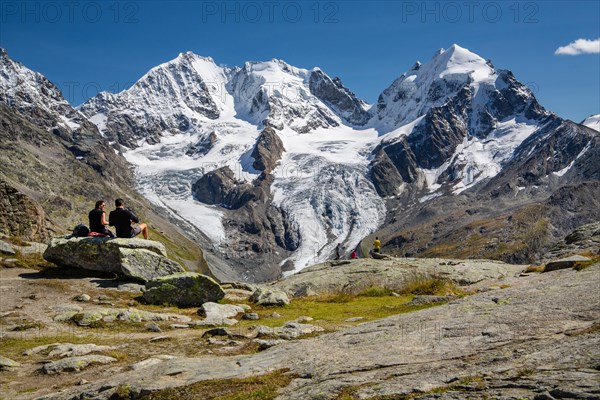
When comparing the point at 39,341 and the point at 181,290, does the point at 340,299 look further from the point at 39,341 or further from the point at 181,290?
the point at 39,341

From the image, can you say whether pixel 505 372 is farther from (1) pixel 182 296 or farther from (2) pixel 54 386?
(1) pixel 182 296

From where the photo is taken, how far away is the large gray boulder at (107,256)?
100 ft

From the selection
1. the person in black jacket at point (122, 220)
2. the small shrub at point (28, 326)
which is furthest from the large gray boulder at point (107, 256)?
the small shrub at point (28, 326)

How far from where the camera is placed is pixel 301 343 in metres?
14.0

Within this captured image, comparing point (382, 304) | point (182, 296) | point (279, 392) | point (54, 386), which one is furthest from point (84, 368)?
point (382, 304)

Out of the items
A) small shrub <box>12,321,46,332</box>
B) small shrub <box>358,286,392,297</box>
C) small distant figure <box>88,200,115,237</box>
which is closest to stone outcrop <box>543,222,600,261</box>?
small shrub <box>358,286,392,297</box>

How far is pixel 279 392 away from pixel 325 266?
116 ft

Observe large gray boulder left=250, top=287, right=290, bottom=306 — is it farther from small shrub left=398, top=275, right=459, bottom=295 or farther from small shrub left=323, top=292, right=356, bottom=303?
small shrub left=398, top=275, right=459, bottom=295

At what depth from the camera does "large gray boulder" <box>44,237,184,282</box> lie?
3053 centimetres

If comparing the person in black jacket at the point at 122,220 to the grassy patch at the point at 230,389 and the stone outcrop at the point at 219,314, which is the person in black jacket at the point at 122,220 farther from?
the grassy patch at the point at 230,389

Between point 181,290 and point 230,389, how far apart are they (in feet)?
57.8

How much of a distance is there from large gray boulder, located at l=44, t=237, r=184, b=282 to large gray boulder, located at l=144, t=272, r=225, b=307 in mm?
2985

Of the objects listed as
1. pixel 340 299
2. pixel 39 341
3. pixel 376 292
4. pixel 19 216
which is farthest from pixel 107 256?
pixel 376 292

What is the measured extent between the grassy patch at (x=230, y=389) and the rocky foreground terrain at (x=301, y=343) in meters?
0.05
